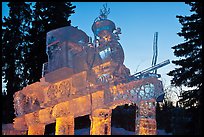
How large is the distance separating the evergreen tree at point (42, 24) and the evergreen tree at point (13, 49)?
2.02 ft

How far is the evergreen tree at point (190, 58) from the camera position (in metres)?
15.3

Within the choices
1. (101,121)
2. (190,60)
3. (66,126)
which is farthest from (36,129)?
(190,60)

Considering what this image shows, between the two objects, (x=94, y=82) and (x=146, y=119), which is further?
(x=94, y=82)

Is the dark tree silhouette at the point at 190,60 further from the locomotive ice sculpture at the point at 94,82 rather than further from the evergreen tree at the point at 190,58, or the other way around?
the locomotive ice sculpture at the point at 94,82

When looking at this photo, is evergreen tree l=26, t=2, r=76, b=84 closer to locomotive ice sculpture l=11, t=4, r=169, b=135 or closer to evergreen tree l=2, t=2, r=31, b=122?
evergreen tree l=2, t=2, r=31, b=122

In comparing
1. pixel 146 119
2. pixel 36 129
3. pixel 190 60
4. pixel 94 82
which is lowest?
pixel 36 129

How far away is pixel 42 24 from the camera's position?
63.3ft

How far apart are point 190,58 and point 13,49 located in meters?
10.1

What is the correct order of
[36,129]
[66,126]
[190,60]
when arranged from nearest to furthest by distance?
1. [66,126]
2. [36,129]
3. [190,60]

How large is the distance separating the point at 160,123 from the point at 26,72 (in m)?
8.35

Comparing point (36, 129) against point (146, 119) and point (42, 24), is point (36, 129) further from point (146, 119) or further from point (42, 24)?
point (42, 24)

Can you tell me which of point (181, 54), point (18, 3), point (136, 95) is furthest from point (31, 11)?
point (136, 95)

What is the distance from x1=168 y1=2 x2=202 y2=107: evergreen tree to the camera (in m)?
15.3

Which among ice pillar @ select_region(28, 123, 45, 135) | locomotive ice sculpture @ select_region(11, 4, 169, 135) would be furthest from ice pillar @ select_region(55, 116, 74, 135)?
ice pillar @ select_region(28, 123, 45, 135)
